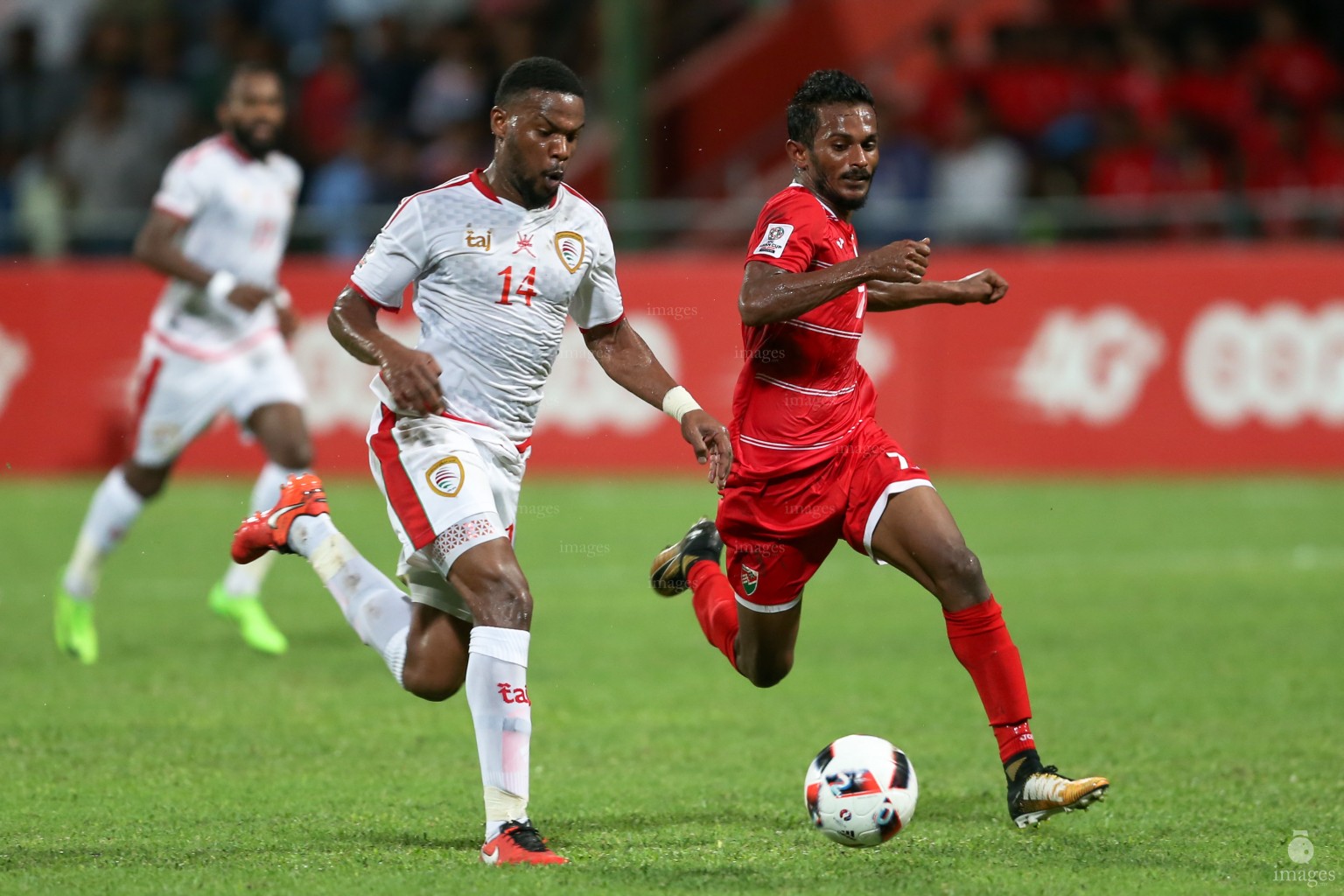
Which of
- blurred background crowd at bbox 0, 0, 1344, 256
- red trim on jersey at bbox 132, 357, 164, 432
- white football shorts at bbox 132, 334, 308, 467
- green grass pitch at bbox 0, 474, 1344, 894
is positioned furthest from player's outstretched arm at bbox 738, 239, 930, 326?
blurred background crowd at bbox 0, 0, 1344, 256

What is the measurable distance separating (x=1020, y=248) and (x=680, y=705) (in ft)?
29.5

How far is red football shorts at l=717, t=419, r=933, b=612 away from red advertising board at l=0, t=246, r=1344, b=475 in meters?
8.73

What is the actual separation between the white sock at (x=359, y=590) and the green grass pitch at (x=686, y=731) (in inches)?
22.0

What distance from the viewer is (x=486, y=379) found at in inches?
219

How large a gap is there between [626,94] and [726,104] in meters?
2.69

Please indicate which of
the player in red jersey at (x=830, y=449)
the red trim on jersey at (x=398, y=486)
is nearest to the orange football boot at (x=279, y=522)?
the red trim on jersey at (x=398, y=486)

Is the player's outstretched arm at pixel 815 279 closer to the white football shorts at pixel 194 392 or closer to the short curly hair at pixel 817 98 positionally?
the short curly hair at pixel 817 98

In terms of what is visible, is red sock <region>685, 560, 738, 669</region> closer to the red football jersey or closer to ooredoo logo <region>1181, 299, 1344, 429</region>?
the red football jersey

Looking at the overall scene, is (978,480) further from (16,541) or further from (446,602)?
(446,602)

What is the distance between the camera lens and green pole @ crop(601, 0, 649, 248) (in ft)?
59.6

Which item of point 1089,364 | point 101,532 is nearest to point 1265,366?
point 1089,364

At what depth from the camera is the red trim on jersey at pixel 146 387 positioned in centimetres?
940

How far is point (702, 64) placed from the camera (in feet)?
69.9

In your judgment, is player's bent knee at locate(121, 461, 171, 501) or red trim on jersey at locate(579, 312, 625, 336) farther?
player's bent knee at locate(121, 461, 171, 501)
